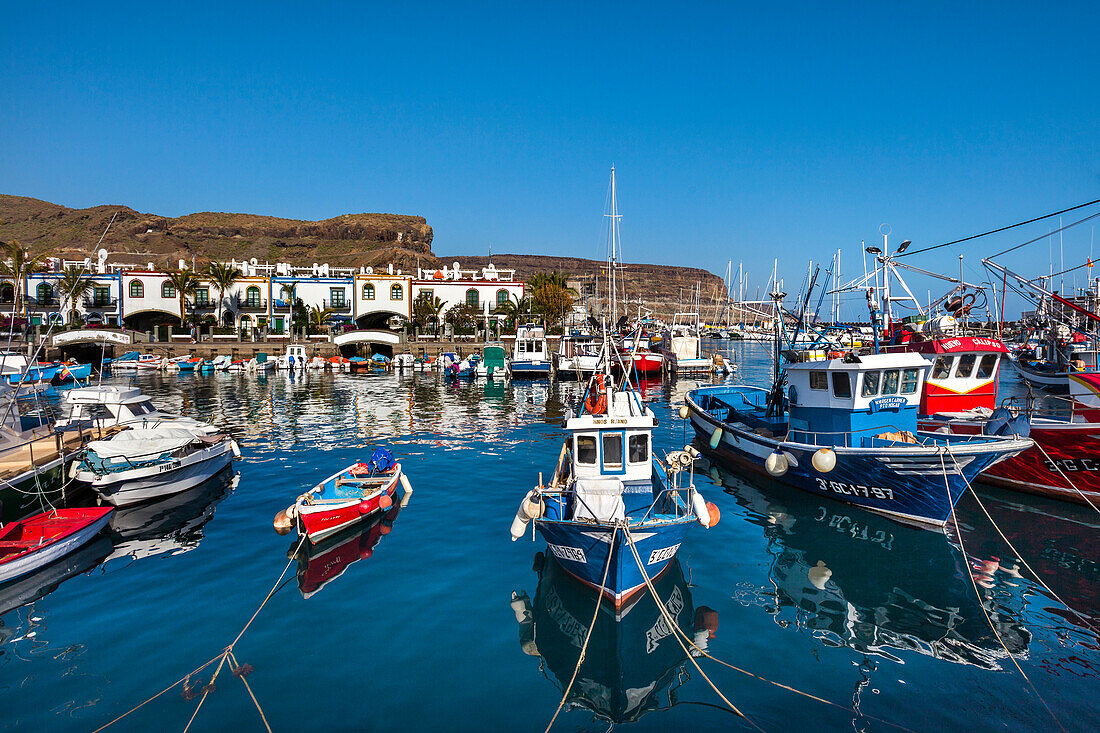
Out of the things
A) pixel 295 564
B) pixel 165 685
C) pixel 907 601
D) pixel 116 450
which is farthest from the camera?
pixel 116 450

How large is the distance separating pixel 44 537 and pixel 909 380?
2355 cm

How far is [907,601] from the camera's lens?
12914 millimetres

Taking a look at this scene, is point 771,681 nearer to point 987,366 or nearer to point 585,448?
point 585,448

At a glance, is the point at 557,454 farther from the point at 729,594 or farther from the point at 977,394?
the point at 977,394

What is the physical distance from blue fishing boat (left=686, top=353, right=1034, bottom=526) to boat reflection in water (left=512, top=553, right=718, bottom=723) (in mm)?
7266

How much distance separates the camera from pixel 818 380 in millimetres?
20125

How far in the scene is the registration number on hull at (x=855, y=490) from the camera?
17.4m

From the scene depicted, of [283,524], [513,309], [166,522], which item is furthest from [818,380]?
[513,309]

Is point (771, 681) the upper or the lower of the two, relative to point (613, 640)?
lower

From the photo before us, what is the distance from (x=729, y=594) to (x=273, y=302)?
86021 mm

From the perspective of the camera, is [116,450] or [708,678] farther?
[116,450]

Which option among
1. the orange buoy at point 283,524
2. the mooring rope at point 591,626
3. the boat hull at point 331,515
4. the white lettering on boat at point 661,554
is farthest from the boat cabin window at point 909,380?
the orange buoy at point 283,524

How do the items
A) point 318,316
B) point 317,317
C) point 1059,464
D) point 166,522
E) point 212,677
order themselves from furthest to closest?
1. point 317,317
2. point 318,316
3. point 1059,464
4. point 166,522
5. point 212,677

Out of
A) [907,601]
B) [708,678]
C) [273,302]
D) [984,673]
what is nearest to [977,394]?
[907,601]
